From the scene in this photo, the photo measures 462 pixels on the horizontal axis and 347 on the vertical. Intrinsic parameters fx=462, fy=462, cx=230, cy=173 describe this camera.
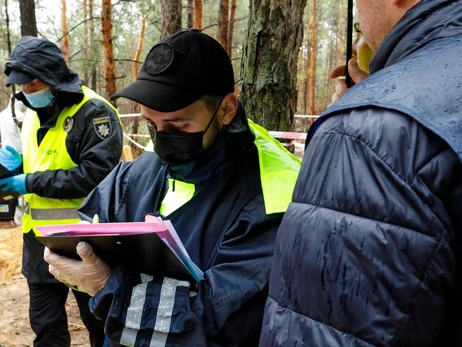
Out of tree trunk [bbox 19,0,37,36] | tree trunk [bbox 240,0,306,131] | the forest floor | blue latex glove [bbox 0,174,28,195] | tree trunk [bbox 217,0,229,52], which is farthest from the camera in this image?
tree trunk [bbox 217,0,229,52]

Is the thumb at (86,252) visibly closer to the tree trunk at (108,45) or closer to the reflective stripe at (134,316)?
the reflective stripe at (134,316)

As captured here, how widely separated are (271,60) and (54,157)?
66.3 inches

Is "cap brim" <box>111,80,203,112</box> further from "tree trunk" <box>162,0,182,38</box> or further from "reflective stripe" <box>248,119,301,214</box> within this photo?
"tree trunk" <box>162,0,182,38</box>

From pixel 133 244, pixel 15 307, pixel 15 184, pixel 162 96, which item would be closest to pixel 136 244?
pixel 133 244

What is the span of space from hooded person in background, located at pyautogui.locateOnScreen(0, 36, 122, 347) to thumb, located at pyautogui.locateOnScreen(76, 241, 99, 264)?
5.31ft

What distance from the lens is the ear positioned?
186cm

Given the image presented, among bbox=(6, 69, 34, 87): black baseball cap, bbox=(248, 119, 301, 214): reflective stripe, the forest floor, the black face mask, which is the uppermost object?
bbox=(6, 69, 34, 87): black baseball cap

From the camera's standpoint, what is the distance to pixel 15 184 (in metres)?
3.30

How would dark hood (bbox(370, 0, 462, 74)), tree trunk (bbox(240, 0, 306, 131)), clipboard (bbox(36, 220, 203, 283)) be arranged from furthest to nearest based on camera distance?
tree trunk (bbox(240, 0, 306, 131))
clipboard (bbox(36, 220, 203, 283))
dark hood (bbox(370, 0, 462, 74))

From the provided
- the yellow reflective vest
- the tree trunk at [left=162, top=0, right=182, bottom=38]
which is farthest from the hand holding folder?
the tree trunk at [left=162, top=0, right=182, bottom=38]

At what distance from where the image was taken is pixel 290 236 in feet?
3.04

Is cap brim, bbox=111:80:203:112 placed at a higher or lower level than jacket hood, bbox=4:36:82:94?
lower

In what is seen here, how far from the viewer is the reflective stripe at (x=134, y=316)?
1516 mm

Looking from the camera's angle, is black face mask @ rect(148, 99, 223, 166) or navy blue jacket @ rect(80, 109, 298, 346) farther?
black face mask @ rect(148, 99, 223, 166)
